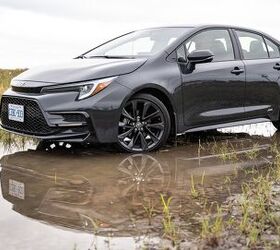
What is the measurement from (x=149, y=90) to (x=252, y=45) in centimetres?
224

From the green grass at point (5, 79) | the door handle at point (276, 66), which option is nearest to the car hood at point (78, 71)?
the door handle at point (276, 66)

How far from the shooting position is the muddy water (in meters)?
3.02

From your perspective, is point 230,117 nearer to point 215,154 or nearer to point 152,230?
point 215,154

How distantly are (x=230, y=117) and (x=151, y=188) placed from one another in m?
2.79

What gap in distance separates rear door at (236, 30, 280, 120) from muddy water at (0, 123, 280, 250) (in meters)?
0.62

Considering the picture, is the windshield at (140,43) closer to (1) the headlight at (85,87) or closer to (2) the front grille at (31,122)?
(1) the headlight at (85,87)

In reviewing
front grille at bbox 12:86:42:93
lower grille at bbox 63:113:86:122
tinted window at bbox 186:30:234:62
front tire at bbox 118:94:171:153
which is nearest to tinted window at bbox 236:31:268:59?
tinted window at bbox 186:30:234:62

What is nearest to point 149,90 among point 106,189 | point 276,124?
point 106,189

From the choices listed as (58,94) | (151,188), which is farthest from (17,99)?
(151,188)

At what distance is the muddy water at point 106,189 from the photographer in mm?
3016

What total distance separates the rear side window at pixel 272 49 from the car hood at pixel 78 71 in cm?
257

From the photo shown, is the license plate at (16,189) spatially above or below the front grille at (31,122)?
below

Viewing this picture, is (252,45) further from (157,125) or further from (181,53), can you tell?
(157,125)

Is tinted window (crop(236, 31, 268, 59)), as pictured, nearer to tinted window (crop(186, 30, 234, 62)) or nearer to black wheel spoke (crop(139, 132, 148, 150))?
tinted window (crop(186, 30, 234, 62))
